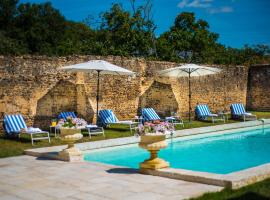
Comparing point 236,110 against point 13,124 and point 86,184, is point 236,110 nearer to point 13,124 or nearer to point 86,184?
point 13,124

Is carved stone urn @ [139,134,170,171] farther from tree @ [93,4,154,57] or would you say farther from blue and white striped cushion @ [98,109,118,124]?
tree @ [93,4,154,57]

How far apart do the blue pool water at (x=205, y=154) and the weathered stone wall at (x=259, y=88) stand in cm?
893

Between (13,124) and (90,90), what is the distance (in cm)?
377

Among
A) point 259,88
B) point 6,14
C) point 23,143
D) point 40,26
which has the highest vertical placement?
point 6,14

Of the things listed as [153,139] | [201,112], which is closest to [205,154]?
[153,139]

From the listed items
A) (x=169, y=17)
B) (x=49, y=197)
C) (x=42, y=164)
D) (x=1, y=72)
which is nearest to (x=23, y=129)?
(x=1, y=72)

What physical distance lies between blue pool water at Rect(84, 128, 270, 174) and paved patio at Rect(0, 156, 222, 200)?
5.89 feet

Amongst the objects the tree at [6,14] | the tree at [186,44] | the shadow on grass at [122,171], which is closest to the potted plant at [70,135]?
the shadow on grass at [122,171]

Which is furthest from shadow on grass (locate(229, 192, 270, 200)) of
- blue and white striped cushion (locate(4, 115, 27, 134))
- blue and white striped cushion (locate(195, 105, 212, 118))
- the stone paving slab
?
blue and white striped cushion (locate(195, 105, 212, 118))

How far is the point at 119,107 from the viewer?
565 inches

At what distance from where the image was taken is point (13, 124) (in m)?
10.2

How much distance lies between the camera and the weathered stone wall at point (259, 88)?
67.1 ft

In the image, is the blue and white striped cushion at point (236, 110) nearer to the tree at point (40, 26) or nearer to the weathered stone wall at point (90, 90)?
the weathered stone wall at point (90, 90)

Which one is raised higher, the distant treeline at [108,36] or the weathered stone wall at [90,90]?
the distant treeline at [108,36]
